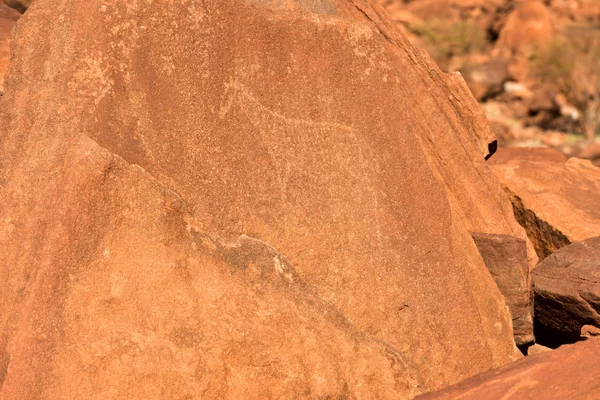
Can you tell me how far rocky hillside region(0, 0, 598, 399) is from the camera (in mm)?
2328

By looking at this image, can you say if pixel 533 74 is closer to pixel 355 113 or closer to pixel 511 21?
pixel 511 21

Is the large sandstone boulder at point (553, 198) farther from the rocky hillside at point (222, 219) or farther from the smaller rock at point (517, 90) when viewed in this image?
the smaller rock at point (517, 90)

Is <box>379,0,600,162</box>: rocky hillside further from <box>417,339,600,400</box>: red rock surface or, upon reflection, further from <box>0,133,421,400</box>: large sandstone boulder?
<box>0,133,421,400</box>: large sandstone boulder

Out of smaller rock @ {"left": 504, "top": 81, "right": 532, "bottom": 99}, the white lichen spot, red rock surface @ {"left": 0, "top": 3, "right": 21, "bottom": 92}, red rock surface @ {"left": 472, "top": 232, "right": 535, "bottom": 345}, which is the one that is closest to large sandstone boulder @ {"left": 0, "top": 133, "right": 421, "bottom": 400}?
the white lichen spot

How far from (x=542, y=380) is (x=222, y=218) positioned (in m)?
1.19

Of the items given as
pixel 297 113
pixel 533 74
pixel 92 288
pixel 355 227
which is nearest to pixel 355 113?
pixel 297 113

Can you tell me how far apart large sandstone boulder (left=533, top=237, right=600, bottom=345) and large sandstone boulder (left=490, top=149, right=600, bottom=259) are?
0.29 meters

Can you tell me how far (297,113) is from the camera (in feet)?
9.22

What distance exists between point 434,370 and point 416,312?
228 mm

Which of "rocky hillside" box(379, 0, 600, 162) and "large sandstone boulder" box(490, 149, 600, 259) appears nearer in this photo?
"large sandstone boulder" box(490, 149, 600, 259)

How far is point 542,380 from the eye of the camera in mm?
2420

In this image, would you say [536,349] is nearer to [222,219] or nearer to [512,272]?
[512,272]

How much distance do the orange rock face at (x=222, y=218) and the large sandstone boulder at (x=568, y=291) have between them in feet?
1.08

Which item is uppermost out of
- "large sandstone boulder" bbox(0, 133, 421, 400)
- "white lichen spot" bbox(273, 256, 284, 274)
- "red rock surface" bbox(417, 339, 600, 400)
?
"red rock surface" bbox(417, 339, 600, 400)
